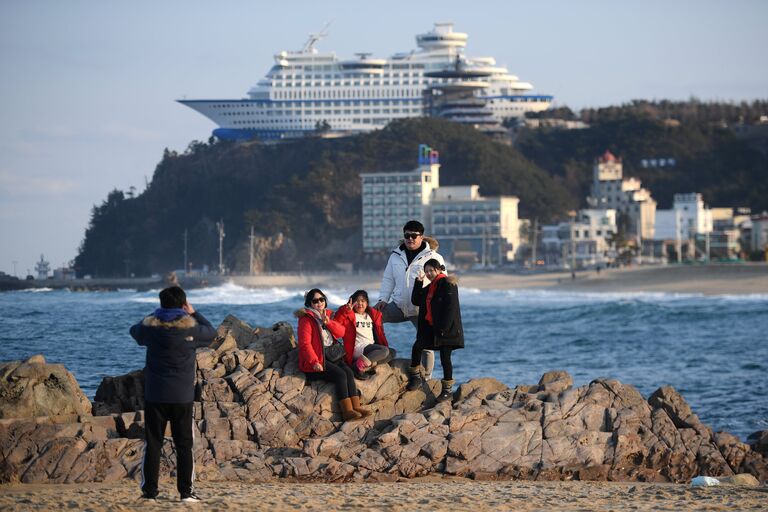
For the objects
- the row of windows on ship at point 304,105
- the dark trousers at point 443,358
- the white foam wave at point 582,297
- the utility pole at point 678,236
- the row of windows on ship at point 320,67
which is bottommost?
the white foam wave at point 582,297

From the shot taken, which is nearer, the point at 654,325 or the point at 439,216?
the point at 654,325

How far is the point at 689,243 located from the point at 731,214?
452 inches

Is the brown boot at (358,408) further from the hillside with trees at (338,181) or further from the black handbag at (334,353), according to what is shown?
the hillside with trees at (338,181)

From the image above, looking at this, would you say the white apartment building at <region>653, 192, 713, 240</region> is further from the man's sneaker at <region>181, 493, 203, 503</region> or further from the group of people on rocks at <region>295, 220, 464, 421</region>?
the man's sneaker at <region>181, 493, 203, 503</region>

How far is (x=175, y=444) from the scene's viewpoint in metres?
10.3

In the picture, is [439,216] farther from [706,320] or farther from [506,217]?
[706,320]

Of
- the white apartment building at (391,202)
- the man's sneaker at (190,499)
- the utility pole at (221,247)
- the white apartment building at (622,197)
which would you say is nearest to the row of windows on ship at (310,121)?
the utility pole at (221,247)

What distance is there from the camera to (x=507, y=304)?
6562cm

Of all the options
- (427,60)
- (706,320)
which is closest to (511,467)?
(706,320)

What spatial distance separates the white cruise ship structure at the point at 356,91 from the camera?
143m

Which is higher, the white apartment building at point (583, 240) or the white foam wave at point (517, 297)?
the white apartment building at point (583, 240)

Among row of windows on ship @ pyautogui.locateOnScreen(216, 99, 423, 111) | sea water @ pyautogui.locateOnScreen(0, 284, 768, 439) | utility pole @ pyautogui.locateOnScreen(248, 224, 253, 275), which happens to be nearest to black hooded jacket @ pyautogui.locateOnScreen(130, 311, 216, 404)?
sea water @ pyautogui.locateOnScreen(0, 284, 768, 439)

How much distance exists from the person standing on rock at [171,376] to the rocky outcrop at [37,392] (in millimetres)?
2879

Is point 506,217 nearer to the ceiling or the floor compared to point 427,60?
nearer to the floor
